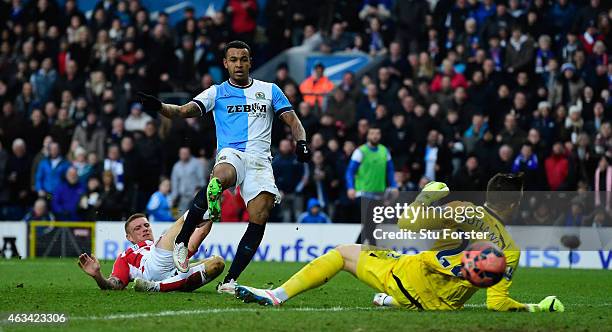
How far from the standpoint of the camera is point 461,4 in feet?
78.5

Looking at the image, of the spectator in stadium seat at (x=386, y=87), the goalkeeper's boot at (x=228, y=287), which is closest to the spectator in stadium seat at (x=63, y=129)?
the spectator in stadium seat at (x=386, y=87)

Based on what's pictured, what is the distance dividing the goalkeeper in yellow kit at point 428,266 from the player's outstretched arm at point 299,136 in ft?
5.70

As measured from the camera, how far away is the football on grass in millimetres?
8953

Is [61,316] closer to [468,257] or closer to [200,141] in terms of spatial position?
[468,257]

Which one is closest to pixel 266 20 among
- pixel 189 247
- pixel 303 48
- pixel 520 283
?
pixel 303 48

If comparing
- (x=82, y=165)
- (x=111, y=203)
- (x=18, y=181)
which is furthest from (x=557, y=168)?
(x=18, y=181)

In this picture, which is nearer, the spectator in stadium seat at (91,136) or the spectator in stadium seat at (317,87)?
the spectator in stadium seat at (317,87)

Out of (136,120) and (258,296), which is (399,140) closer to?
(136,120)

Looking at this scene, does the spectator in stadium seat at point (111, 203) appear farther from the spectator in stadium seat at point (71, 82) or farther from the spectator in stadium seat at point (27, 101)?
the spectator in stadium seat at point (27, 101)

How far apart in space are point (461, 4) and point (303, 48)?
370 cm

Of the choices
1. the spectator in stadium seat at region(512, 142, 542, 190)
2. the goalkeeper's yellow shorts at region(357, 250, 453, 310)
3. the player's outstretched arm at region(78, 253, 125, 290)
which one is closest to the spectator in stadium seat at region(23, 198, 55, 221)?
the spectator in stadium seat at region(512, 142, 542, 190)

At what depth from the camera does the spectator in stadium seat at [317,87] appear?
2342 centimetres

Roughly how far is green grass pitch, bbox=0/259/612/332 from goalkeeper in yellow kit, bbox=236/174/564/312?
6.9 inches

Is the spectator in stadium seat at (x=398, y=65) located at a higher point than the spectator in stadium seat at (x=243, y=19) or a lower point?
lower
